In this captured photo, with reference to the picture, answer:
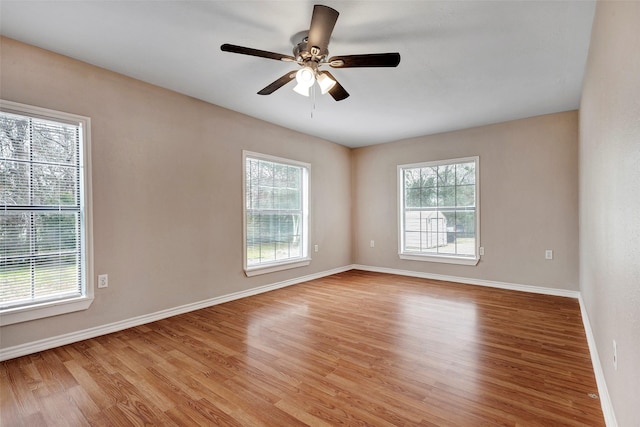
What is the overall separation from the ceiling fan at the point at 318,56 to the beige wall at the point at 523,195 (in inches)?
125

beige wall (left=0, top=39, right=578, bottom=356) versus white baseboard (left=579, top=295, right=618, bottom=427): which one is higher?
beige wall (left=0, top=39, right=578, bottom=356)

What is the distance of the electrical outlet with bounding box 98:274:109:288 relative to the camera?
2.81m

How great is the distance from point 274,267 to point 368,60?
3.20 meters

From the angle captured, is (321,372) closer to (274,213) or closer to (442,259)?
(274,213)

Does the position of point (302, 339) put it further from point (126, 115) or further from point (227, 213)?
point (126, 115)

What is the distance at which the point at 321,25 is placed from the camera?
6.24 ft

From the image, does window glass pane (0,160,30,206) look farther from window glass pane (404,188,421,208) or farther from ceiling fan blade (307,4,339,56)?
window glass pane (404,188,421,208)

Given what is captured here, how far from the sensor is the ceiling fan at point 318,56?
6.15 feet

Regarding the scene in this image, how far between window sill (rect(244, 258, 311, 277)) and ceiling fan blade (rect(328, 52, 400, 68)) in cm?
288

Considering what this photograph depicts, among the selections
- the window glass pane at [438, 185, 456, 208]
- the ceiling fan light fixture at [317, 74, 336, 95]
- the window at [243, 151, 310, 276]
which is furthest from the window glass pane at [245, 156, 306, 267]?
the window glass pane at [438, 185, 456, 208]

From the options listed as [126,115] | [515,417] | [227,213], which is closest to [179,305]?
[227,213]

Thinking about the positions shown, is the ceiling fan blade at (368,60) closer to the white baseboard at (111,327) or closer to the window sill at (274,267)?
the window sill at (274,267)

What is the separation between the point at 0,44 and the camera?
7.66 ft

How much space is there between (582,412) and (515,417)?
39cm
